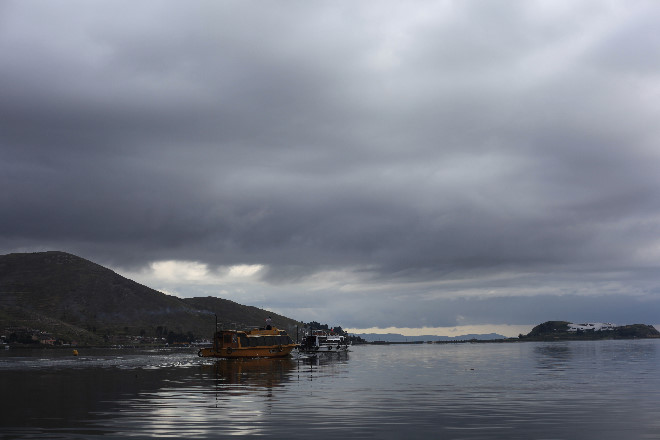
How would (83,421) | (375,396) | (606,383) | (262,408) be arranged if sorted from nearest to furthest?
(83,421)
(262,408)
(375,396)
(606,383)

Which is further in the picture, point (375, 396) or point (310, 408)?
point (375, 396)

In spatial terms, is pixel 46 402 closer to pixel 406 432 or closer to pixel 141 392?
pixel 141 392

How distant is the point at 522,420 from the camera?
1622 inches

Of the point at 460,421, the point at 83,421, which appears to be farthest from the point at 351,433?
the point at 83,421

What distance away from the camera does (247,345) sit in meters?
158

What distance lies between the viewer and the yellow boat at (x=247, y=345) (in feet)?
504

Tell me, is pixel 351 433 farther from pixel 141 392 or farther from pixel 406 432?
pixel 141 392

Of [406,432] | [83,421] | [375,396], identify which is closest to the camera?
[406,432]

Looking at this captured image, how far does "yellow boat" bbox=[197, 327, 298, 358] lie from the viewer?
504 feet

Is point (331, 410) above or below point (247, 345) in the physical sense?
below

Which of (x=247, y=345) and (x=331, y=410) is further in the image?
(x=247, y=345)

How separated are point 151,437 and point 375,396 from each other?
2820 centimetres

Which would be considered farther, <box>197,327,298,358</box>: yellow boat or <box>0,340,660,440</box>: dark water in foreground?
<box>197,327,298,358</box>: yellow boat

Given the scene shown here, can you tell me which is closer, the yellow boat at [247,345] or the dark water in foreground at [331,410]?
the dark water in foreground at [331,410]
